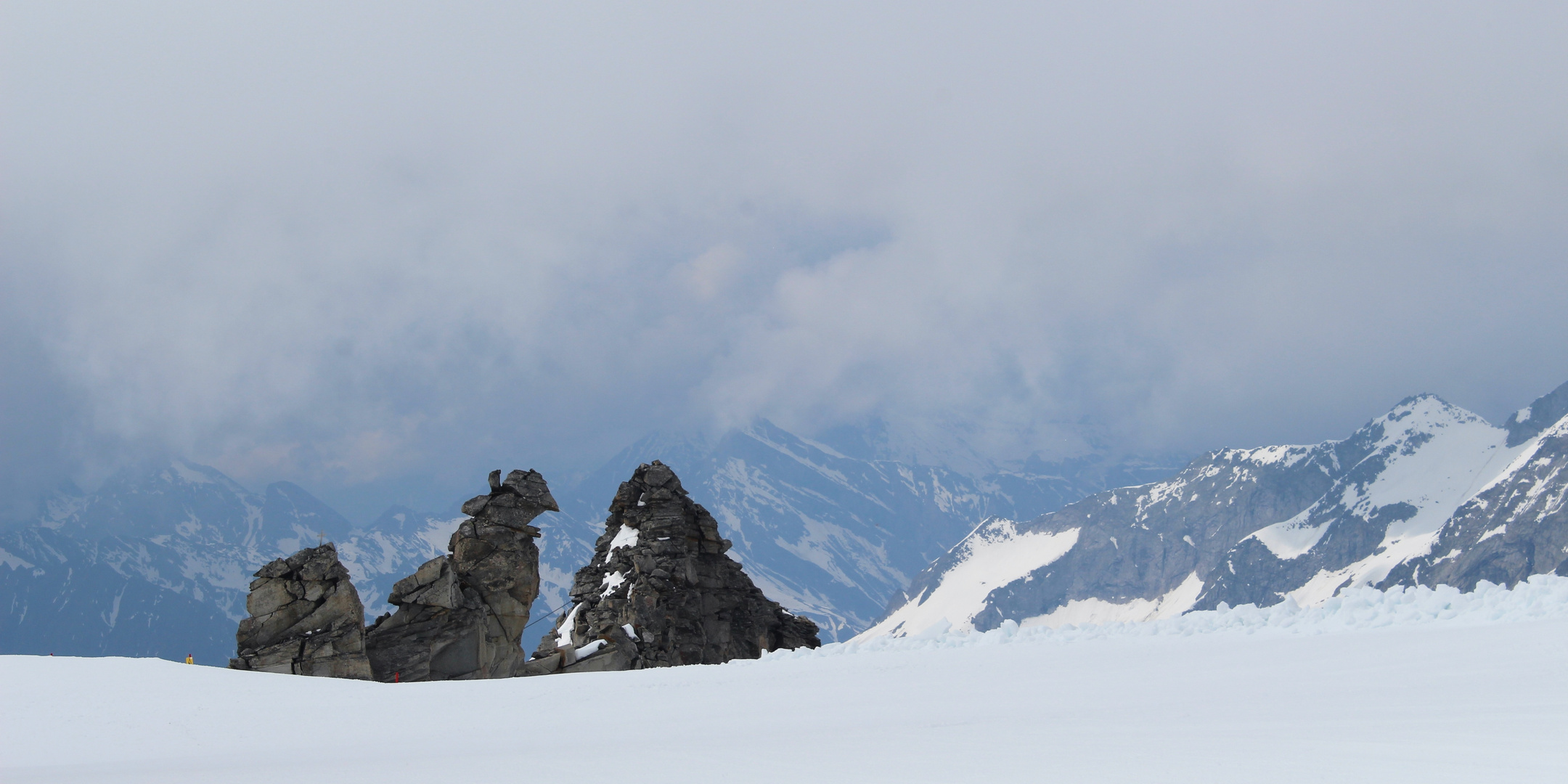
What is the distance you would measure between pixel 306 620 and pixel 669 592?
22964mm

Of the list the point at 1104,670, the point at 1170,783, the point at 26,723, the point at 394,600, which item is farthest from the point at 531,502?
the point at 1170,783

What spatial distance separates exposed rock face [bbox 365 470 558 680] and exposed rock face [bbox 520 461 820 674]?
324 inches

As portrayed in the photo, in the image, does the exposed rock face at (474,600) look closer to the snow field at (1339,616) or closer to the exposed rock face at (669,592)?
the exposed rock face at (669,592)

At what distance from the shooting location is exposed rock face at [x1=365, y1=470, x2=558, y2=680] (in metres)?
40.6

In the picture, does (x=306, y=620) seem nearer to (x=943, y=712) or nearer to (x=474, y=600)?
(x=474, y=600)

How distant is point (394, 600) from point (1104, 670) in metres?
31.2

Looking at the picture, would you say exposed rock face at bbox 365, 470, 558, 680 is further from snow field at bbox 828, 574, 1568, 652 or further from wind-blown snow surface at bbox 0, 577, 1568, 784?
snow field at bbox 828, 574, 1568, 652

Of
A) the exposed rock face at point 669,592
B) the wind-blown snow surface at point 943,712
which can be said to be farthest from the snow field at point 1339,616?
the exposed rock face at point 669,592

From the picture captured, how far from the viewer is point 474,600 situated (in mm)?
42750

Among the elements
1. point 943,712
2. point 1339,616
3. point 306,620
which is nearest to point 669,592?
point 306,620

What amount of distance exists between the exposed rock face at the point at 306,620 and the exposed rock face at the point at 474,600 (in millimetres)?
2435

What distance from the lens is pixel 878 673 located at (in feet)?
68.6

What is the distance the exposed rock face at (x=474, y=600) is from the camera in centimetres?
4056

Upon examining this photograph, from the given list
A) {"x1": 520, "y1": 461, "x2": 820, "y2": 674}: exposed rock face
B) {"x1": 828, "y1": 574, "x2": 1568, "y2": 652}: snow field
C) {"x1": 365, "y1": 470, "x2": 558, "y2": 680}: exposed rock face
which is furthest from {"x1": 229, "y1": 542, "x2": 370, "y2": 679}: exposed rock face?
{"x1": 828, "y1": 574, "x2": 1568, "y2": 652}: snow field
